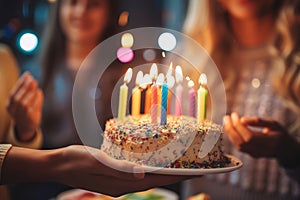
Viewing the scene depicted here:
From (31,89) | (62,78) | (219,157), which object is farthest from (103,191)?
(62,78)

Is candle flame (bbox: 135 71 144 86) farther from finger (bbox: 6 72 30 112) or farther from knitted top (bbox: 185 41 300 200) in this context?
knitted top (bbox: 185 41 300 200)

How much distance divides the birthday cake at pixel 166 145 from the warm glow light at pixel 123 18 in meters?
0.75

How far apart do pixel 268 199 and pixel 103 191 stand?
851 mm

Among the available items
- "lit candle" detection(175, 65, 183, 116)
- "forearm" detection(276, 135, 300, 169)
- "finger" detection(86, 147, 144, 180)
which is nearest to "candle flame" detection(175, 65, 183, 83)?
"lit candle" detection(175, 65, 183, 116)

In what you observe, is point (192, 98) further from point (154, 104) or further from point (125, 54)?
point (125, 54)

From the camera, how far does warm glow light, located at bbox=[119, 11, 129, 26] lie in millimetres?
1478

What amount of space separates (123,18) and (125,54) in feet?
1.40

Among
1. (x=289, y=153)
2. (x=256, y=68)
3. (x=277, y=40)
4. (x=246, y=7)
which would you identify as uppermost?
(x=246, y=7)

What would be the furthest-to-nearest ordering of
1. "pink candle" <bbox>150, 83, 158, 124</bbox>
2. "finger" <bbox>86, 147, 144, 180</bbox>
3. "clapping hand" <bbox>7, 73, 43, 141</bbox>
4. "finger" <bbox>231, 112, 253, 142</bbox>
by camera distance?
"clapping hand" <bbox>7, 73, 43, 141</bbox> → "finger" <bbox>231, 112, 253, 142</bbox> → "pink candle" <bbox>150, 83, 158, 124</bbox> → "finger" <bbox>86, 147, 144, 180</bbox>

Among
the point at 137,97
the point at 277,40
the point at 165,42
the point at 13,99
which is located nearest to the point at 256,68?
the point at 277,40

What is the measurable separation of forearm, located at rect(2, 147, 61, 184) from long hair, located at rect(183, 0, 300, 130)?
86 cm

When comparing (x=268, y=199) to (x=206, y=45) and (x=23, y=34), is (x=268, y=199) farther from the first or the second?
(x=23, y=34)

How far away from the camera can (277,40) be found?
142 centimetres

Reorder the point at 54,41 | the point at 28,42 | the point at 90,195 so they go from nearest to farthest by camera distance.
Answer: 1. the point at 90,195
2. the point at 28,42
3. the point at 54,41
